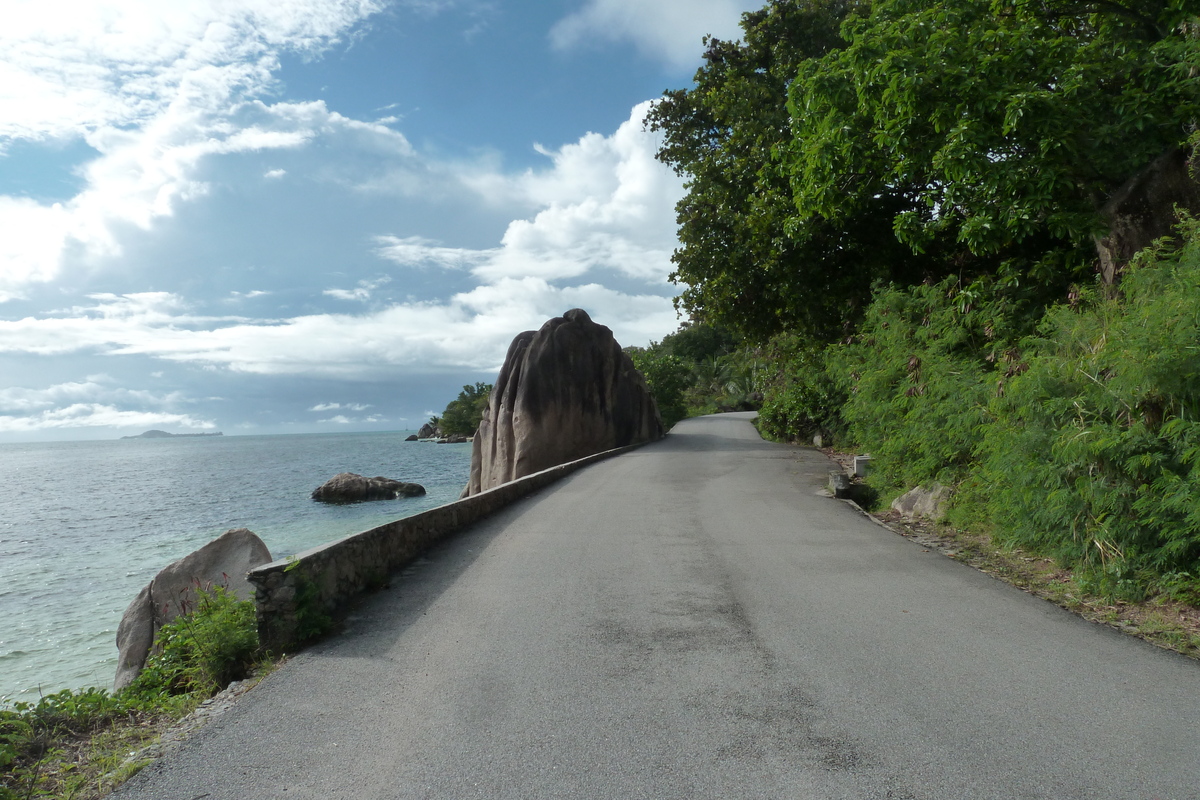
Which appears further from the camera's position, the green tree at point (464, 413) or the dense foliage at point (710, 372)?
the green tree at point (464, 413)

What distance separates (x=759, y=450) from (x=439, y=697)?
71.5ft

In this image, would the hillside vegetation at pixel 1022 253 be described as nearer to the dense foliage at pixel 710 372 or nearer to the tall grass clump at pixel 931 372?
the tall grass clump at pixel 931 372

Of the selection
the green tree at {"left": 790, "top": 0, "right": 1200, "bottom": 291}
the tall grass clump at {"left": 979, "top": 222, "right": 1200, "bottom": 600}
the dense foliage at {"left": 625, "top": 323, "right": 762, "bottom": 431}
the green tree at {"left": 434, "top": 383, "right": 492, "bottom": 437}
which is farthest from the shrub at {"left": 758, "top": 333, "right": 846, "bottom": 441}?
the green tree at {"left": 434, "top": 383, "right": 492, "bottom": 437}

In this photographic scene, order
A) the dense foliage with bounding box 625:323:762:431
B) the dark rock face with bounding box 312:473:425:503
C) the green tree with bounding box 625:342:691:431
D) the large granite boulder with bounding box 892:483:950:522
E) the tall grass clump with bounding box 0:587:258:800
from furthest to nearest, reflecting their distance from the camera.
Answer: the dense foliage with bounding box 625:323:762:431 < the green tree with bounding box 625:342:691:431 < the dark rock face with bounding box 312:473:425:503 < the large granite boulder with bounding box 892:483:950:522 < the tall grass clump with bounding box 0:587:258:800

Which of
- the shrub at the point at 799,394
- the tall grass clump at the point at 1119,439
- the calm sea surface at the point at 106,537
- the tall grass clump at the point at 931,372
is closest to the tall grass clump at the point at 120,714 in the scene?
the calm sea surface at the point at 106,537

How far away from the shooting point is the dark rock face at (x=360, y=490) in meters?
34.6

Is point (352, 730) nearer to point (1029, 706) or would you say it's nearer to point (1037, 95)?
point (1029, 706)

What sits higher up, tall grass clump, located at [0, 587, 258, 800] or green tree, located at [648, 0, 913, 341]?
green tree, located at [648, 0, 913, 341]

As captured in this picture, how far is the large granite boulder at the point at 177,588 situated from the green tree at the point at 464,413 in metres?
90.0

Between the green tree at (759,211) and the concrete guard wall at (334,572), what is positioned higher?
the green tree at (759,211)

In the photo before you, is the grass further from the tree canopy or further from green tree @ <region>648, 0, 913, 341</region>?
green tree @ <region>648, 0, 913, 341</region>

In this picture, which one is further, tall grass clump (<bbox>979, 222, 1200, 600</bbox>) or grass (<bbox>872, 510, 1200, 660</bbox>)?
tall grass clump (<bbox>979, 222, 1200, 600</bbox>)

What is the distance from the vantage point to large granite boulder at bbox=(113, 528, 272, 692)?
31.6ft

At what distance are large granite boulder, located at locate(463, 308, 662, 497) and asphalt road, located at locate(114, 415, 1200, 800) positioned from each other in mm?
16897
